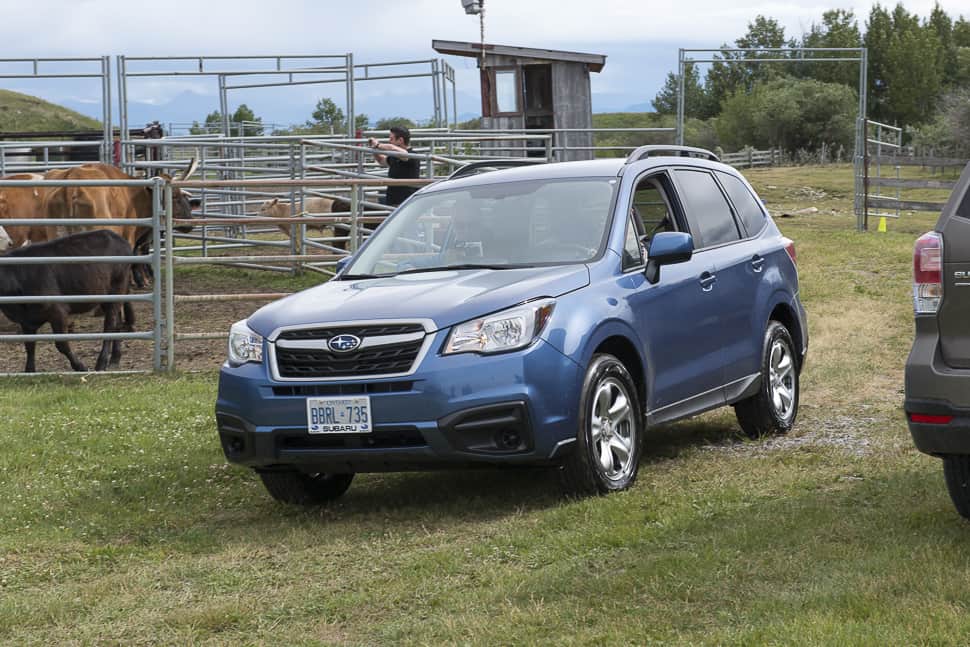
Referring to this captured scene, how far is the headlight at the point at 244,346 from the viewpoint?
22.1 feet

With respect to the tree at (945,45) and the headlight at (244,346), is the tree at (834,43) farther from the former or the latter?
the headlight at (244,346)

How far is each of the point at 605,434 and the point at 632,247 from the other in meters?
1.11

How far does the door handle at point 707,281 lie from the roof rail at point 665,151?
2.46 ft

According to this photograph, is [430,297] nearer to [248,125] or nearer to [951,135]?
[248,125]

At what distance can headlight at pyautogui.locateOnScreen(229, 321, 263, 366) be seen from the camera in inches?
265

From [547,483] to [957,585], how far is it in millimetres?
2756

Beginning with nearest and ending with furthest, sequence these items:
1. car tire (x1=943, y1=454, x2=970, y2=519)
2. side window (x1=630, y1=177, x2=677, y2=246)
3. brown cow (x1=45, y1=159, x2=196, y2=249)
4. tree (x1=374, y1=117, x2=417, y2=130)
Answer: car tire (x1=943, y1=454, x2=970, y2=519)
side window (x1=630, y1=177, x2=677, y2=246)
brown cow (x1=45, y1=159, x2=196, y2=249)
tree (x1=374, y1=117, x2=417, y2=130)

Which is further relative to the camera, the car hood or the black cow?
the black cow

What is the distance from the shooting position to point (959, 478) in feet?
18.5

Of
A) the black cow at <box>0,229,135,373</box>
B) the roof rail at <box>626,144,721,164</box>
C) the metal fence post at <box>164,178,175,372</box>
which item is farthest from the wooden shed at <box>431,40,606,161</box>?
the roof rail at <box>626,144,721,164</box>

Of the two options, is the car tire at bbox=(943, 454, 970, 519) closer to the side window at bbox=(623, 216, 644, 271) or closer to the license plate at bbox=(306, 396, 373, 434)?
the side window at bbox=(623, 216, 644, 271)

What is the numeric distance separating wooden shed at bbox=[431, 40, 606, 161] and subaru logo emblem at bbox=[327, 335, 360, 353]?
24971 millimetres

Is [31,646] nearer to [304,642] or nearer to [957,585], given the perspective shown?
[304,642]

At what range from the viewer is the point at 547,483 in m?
7.26
